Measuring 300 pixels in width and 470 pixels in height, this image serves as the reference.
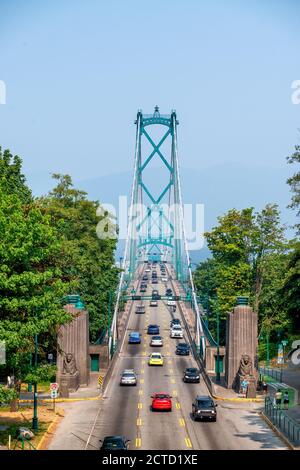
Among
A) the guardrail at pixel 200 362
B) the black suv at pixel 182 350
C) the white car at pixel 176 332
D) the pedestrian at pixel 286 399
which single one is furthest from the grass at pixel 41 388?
the white car at pixel 176 332

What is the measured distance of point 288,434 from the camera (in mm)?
46094

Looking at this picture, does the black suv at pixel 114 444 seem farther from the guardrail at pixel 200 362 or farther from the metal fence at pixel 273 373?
the metal fence at pixel 273 373

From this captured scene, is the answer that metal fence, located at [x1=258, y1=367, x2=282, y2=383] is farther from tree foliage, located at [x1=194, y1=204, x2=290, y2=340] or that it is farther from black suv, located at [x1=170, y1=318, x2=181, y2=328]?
black suv, located at [x1=170, y1=318, x2=181, y2=328]

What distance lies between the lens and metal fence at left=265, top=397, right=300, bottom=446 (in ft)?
146

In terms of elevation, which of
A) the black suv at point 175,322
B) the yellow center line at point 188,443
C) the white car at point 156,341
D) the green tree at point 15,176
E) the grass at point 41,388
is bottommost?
the grass at point 41,388

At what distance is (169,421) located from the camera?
171ft

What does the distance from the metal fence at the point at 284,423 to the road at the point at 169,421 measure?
68cm

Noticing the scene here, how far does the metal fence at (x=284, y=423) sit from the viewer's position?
4462 centimetres

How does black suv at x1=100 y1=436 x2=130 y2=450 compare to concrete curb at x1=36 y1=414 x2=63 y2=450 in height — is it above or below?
above

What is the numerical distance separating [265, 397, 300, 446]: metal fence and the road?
2.22ft

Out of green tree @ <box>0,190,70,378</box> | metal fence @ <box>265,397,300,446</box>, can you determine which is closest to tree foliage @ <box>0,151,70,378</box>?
green tree @ <box>0,190,70,378</box>

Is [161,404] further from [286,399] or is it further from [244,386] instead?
[244,386]

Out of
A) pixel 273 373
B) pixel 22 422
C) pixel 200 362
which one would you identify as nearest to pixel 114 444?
pixel 22 422
